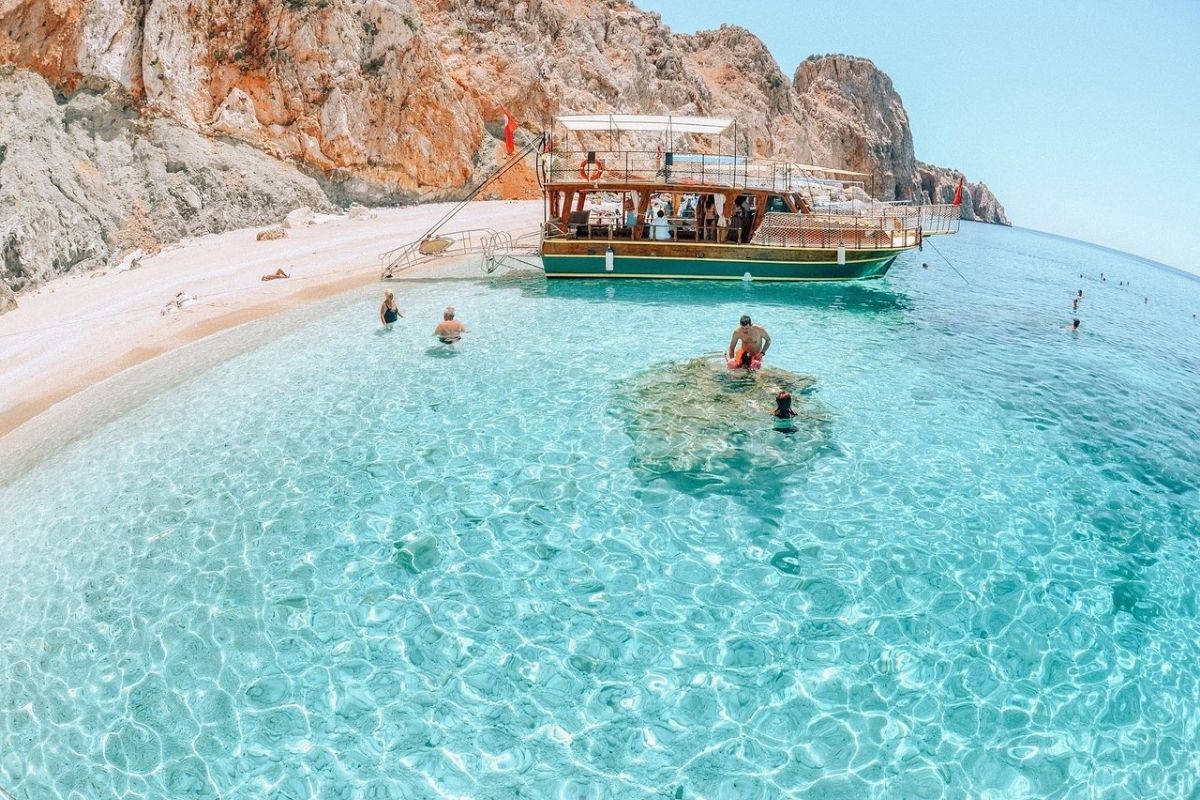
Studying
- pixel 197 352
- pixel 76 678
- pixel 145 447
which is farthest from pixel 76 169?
pixel 76 678

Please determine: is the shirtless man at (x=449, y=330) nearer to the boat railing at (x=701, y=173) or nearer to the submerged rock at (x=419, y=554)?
the boat railing at (x=701, y=173)

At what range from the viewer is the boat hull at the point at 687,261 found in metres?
20.3

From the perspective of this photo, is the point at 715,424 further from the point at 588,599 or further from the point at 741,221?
the point at 741,221

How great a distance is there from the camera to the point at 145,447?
9.96m

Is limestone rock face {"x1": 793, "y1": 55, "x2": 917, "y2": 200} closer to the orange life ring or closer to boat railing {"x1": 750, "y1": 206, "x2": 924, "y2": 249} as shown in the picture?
boat railing {"x1": 750, "y1": 206, "x2": 924, "y2": 249}

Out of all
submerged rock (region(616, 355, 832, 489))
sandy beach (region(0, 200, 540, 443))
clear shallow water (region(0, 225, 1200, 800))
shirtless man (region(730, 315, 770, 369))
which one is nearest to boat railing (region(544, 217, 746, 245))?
sandy beach (region(0, 200, 540, 443))

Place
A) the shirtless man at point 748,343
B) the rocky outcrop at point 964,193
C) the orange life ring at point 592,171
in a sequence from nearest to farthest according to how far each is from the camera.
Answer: the shirtless man at point 748,343
the orange life ring at point 592,171
the rocky outcrop at point 964,193

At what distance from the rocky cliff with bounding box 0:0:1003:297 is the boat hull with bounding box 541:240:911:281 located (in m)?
14.6

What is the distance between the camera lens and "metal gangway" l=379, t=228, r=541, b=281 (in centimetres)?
2342

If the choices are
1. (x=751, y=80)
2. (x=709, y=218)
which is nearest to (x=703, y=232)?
(x=709, y=218)

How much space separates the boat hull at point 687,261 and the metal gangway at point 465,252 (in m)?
3.32

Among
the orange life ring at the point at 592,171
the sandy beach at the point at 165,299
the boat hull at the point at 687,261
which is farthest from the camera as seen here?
the boat hull at the point at 687,261

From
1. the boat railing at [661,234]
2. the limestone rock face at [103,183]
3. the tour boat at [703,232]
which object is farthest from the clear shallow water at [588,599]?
the limestone rock face at [103,183]

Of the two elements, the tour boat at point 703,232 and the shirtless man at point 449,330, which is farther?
the tour boat at point 703,232
